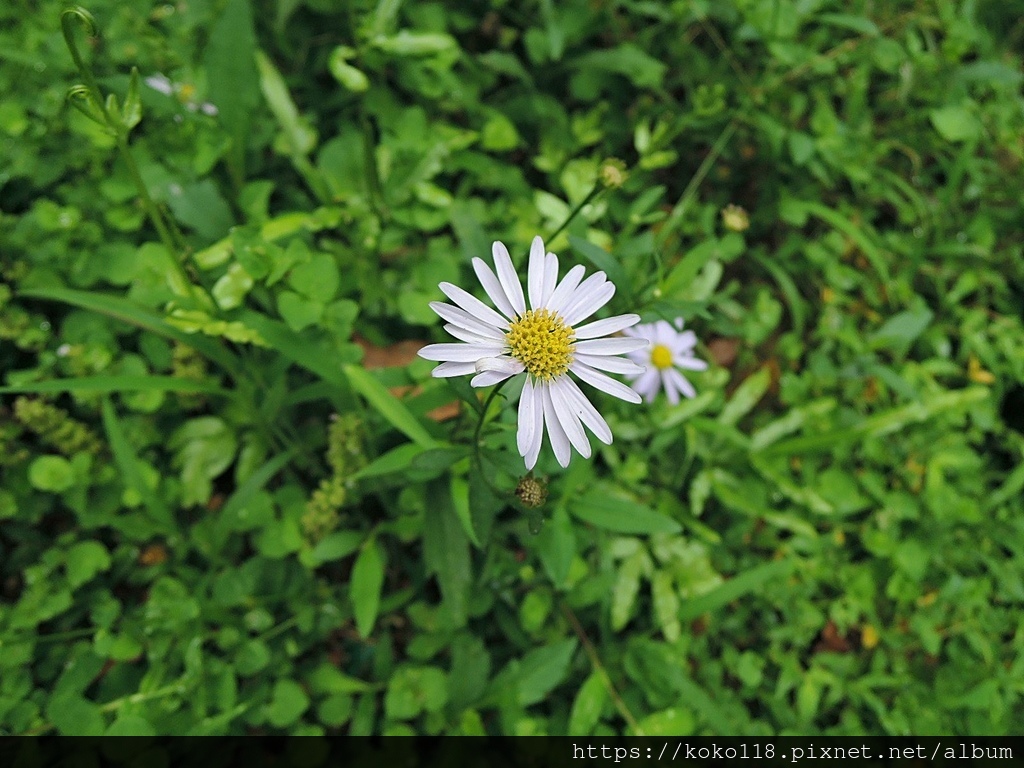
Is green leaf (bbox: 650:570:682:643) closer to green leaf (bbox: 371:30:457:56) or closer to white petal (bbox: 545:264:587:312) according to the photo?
white petal (bbox: 545:264:587:312)

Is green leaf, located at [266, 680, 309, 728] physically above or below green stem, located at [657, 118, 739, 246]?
below

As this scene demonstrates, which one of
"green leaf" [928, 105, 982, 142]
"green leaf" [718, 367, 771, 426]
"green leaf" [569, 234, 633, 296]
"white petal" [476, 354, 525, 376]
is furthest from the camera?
"green leaf" [928, 105, 982, 142]

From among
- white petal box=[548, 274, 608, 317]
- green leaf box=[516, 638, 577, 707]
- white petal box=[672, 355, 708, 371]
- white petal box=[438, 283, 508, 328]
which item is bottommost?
green leaf box=[516, 638, 577, 707]

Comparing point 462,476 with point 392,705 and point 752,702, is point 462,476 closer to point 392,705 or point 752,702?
point 392,705

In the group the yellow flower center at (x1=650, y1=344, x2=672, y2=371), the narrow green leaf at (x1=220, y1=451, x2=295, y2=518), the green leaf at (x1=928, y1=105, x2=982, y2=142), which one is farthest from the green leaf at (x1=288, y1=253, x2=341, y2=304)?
the green leaf at (x1=928, y1=105, x2=982, y2=142)

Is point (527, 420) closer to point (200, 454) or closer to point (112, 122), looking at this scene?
point (112, 122)

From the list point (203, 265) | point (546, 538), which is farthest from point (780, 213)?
point (203, 265)

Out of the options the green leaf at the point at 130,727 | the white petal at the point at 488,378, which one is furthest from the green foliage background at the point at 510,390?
the white petal at the point at 488,378
